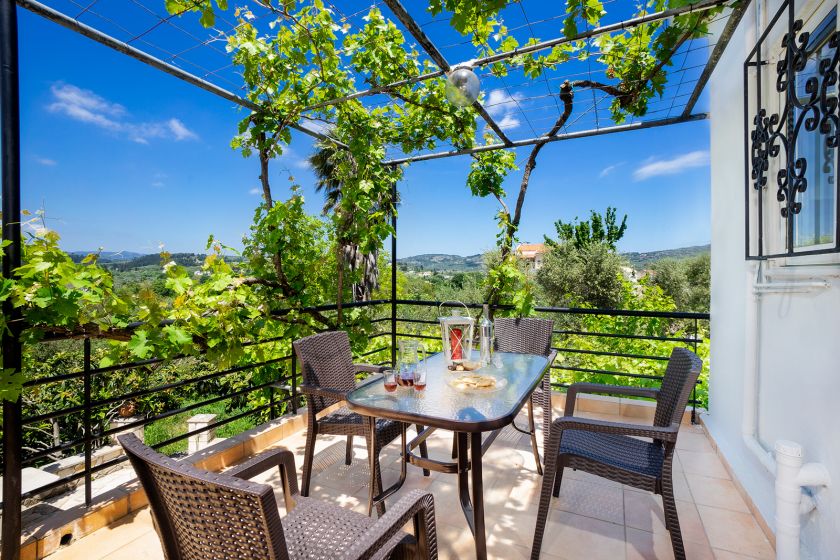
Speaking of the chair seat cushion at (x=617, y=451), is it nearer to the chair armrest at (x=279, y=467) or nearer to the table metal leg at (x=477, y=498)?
the table metal leg at (x=477, y=498)

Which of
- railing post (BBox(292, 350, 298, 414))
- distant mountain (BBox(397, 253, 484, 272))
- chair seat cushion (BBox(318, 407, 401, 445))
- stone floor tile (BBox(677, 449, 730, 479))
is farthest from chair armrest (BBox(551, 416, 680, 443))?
distant mountain (BBox(397, 253, 484, 272))

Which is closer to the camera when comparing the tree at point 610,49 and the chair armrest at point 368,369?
the tree at point 610,49

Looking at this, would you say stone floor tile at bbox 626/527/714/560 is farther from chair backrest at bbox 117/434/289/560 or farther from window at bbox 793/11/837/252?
chair backrest at bbox 117/434/289/560

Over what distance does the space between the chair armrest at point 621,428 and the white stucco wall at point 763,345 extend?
470 mm

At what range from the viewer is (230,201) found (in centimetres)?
2423

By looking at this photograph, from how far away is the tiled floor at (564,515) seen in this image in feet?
5.63

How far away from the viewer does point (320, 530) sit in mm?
1204

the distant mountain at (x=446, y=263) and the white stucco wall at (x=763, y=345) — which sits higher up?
the distant mountain at (x=446, y=263)

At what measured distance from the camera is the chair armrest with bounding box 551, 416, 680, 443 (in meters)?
1.52

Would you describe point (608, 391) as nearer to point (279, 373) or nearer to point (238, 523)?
point (238, 523)

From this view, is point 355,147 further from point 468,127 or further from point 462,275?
point 462,275

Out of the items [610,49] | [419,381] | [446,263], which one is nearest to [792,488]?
[419,381]

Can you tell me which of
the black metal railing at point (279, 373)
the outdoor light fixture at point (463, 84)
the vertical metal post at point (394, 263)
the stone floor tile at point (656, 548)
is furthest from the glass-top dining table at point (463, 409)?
the vertical metal post at point (394, 263)

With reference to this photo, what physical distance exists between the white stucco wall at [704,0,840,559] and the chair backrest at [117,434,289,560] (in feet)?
5.66
